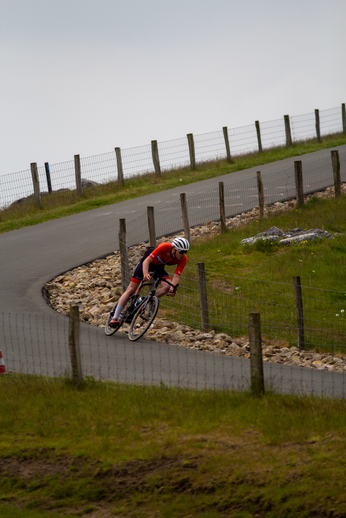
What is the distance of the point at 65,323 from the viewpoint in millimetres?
11391

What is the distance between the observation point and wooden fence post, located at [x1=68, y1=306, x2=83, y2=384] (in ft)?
24.7

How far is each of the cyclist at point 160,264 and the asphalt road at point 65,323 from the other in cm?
80

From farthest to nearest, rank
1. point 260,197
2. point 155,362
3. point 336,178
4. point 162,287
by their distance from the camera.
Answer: point 336,178 → point 260,197 → point 162,287 → point 155,362

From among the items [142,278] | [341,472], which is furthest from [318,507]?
[142,278]

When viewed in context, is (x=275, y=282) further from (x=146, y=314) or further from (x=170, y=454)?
(x=170, y=454)

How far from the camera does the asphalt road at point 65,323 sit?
863cm

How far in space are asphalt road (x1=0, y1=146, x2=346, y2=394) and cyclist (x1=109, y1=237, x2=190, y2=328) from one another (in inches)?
31.6

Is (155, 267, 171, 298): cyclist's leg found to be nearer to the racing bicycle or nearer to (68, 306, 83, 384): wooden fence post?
the racing bicycle

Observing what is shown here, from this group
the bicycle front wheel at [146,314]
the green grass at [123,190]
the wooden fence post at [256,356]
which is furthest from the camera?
the green grass at [123,190]

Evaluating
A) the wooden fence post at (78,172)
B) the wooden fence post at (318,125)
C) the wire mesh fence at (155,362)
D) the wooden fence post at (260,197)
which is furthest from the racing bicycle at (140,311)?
the wooden fence post at (318,125)

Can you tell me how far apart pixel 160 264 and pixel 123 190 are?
1724cm

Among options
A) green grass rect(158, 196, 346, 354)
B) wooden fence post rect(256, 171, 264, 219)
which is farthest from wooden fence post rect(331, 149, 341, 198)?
wooden fence post rect(256, 171, 264, 219)

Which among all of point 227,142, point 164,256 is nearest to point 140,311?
point 164,256

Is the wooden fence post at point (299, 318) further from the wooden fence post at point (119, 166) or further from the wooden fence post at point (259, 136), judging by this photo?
the wooden fence post at point (259, 136)
